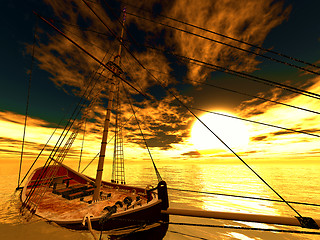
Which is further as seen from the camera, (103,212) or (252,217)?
(103,212)

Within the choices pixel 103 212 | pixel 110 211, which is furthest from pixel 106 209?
pixel 110 211

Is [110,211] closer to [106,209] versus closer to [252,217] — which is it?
[106,209]

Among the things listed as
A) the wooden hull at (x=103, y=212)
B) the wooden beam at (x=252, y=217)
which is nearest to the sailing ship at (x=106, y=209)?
the wooden hull at (x=103, y=212)

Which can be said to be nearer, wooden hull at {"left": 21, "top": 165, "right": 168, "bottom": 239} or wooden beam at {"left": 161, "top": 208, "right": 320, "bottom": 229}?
wooden beam at {"left": 161, "top": 208, "right": 320, "bottom": 229}

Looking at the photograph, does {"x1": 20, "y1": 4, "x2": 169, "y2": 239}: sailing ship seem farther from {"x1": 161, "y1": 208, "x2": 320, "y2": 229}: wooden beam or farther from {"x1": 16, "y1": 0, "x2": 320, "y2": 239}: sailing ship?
{"x1": 161, "y1": 208, "x2": 320, "y2": 229}: wooden beam

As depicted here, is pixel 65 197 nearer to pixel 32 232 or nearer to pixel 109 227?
pixel 32 232

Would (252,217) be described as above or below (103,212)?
above

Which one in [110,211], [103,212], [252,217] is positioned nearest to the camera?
[252,217]

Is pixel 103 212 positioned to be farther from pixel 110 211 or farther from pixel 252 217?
pixel 252 217

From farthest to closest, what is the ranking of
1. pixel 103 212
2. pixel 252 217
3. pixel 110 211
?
pixel 103 212, pixel 110 211, pixel 252 217

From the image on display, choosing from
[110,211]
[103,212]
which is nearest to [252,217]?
[110,211]

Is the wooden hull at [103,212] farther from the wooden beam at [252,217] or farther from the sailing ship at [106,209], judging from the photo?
the wooden beam at [252,217]

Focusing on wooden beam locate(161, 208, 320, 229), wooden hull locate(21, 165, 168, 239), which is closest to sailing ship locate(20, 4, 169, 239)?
wooden hull locate(21, 165, 168, 239)

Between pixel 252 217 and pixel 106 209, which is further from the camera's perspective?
pixel 106 209
